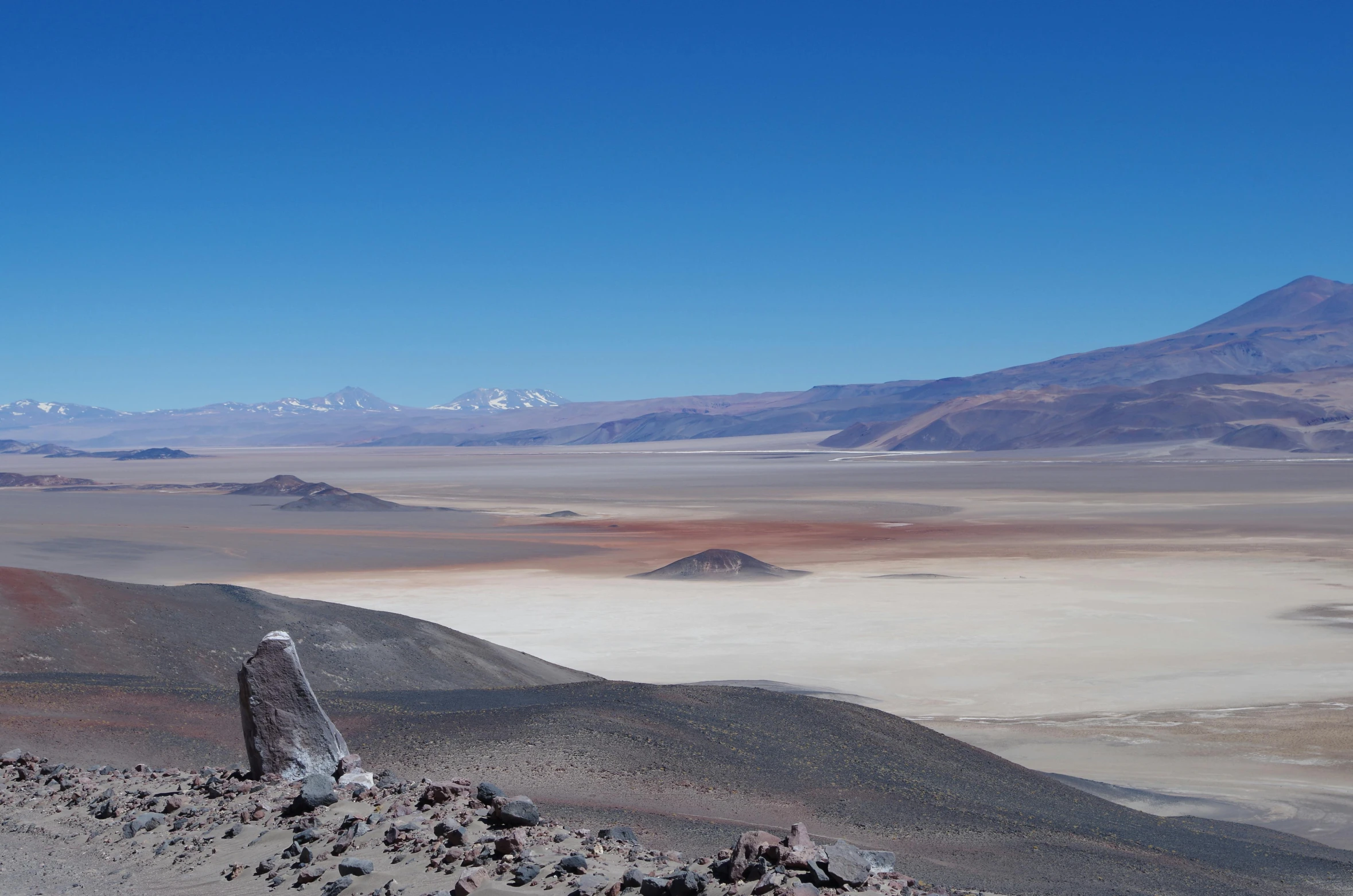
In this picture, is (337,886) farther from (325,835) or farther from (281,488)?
(281,488)

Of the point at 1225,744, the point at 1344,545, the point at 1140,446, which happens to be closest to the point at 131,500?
the point at 1344,545

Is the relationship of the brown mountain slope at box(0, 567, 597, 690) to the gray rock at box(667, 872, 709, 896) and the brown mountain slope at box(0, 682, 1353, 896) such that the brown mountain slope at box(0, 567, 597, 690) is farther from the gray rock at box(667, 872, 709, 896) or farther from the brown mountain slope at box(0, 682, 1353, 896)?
the gray rock at box(667, 872, 709, 896)

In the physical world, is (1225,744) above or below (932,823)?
below

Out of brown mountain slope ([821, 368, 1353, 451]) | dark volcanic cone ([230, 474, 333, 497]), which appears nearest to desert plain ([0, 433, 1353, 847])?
dark volcanic cone ([230, 474, 333, 497])

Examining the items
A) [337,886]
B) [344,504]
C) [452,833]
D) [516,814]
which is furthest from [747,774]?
[344,504]

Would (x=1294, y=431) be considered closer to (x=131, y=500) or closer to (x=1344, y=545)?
(x=1344, y=545)

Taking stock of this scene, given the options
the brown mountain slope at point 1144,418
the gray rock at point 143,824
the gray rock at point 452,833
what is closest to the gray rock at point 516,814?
the gray rock at point 452,833
